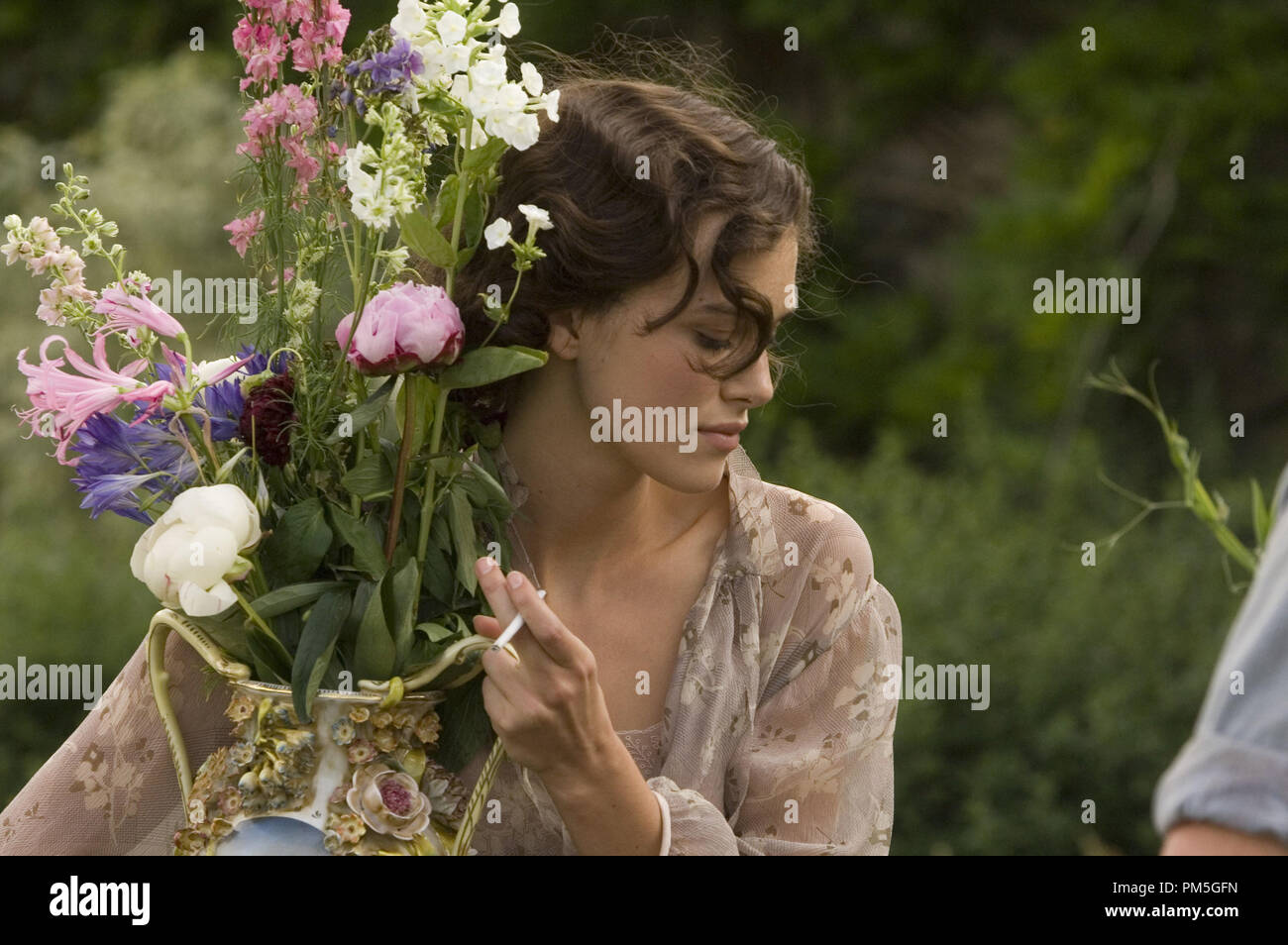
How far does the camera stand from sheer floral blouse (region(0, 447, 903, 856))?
1871 mm

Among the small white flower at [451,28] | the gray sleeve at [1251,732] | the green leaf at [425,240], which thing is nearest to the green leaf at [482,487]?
the green leaf at [425,240]

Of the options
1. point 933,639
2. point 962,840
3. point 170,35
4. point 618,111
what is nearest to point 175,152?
point 170,35

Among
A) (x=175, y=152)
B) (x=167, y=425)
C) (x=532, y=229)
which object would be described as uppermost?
(x=175, y=152)

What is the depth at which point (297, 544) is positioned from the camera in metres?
1.67

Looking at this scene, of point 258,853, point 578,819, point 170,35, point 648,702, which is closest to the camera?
point 258,853

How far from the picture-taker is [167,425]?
65.9 inches

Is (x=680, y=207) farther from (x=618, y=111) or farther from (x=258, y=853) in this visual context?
(x=258, y=853)

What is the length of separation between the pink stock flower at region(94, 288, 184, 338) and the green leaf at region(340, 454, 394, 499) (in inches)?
9.1

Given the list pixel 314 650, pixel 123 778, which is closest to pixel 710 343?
pixel 314 650

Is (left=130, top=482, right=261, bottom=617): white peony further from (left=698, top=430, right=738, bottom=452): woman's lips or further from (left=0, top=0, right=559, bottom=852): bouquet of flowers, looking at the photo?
(left=698, top=430, right=738, bottom=452): woman's lips

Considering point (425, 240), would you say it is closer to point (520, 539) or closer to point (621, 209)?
point (621, 209)

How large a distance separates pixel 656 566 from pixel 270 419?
73 cm

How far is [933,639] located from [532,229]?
2803mm

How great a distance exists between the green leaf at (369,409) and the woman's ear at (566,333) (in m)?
0.36
